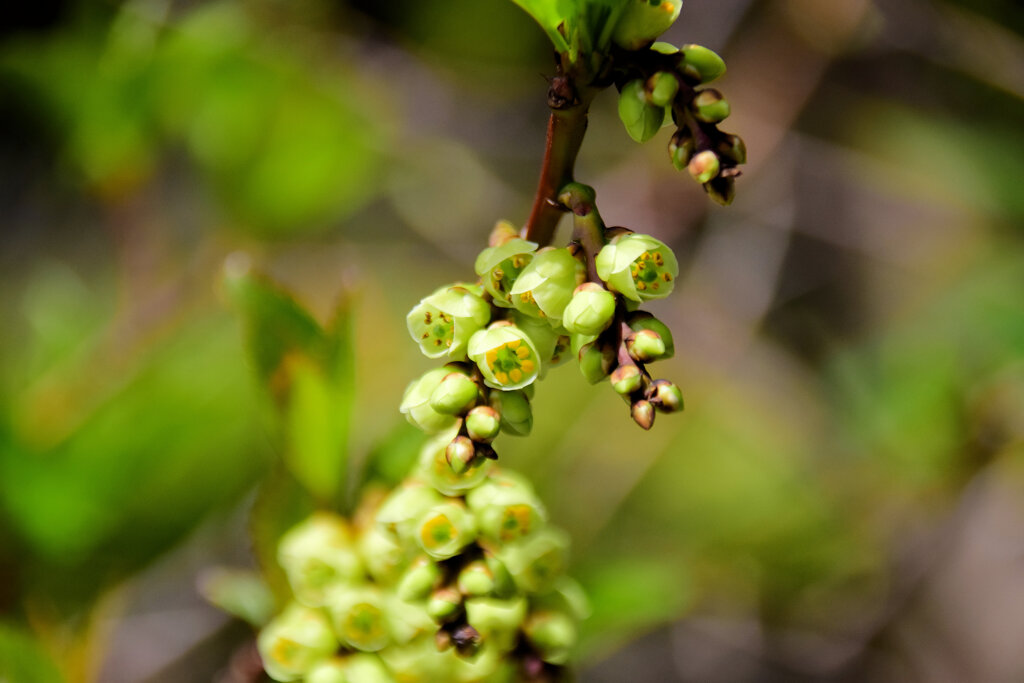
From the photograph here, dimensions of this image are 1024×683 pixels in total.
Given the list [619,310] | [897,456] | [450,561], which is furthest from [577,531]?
[619,310]

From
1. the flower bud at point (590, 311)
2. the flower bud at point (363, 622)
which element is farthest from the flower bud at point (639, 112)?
the flower bud at point (363, 622)

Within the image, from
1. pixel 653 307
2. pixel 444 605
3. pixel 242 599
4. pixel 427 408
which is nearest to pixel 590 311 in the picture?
pixel 427 408

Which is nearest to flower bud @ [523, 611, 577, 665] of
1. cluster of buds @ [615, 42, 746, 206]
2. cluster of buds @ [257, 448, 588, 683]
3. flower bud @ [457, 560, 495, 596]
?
cluster of buds @ [257, 448, 588, 683]

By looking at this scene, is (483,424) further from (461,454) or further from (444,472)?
(444,472)

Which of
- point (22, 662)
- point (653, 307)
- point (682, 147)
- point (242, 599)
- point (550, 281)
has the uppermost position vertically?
point (682, 147)

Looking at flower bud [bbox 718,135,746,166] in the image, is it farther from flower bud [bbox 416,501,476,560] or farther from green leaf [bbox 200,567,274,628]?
green leaf [bbox 200,567,274,628]

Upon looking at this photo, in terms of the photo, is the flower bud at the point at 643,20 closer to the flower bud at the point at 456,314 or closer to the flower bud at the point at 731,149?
the flower bud at the point at 731,149
